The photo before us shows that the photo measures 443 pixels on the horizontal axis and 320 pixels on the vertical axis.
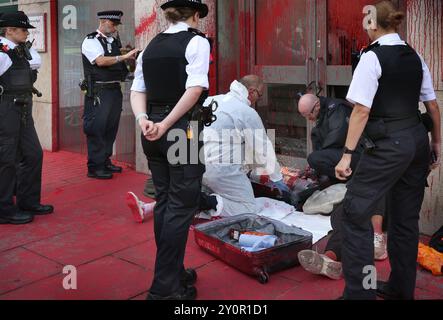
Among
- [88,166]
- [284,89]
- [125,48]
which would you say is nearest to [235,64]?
[284,89]

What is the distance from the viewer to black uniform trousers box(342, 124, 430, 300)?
3.35 meters

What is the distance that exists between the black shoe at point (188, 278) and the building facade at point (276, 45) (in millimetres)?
2185

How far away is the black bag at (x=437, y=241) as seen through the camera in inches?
178

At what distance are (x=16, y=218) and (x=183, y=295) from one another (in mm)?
2585

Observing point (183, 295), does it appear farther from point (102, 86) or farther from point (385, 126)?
point (102, 86)

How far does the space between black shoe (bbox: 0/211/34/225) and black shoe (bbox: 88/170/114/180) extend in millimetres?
1742

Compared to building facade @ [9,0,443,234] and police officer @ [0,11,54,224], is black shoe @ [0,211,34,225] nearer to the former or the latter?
police officer @ [0,11,54,224]

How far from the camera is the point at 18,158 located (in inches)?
227

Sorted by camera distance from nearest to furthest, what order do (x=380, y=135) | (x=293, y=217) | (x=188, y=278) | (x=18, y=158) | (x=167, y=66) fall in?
(x=380, y=135) < (x=167, y=66) < (x=188, y=278) < (x=293, y=217) < (x=18, y=158)

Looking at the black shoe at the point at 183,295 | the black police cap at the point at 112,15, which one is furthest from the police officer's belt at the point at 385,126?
the black police cap at the point at 112,15

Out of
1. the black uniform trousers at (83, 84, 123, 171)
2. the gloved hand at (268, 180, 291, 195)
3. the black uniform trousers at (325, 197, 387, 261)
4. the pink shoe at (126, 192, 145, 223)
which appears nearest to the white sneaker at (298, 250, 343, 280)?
the black uniform trousers at (325, 197, 387, 261)

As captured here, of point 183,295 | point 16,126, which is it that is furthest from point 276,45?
point 183,295

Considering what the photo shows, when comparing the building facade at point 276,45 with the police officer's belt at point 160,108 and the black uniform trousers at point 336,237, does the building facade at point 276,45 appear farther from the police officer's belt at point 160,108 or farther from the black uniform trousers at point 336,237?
the police officer's belt at point 160,108

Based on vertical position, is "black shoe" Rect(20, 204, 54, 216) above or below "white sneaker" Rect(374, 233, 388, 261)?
above
